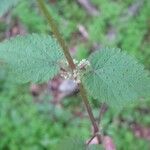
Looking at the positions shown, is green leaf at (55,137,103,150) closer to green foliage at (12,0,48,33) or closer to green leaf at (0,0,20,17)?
green leaf at (0,0,20,17)

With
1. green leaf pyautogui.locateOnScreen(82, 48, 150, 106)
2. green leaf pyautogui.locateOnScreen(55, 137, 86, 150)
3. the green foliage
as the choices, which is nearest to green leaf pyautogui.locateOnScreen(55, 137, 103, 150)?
green leaf pyautogui.locateOnScreen(55, 137, 86, 150)

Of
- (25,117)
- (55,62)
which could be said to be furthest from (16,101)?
(55,62)

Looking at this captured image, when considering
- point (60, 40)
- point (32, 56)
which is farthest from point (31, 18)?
point (60, 40)

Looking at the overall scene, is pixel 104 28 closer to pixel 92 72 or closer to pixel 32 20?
pixel 32 20

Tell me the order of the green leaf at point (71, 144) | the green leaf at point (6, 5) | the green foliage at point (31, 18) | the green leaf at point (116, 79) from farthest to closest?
the green foliage at point (31, 18) < the green leaf at point (71, 144) < the green leaf at point (116, 79) < the green leaf at point (6, 5)

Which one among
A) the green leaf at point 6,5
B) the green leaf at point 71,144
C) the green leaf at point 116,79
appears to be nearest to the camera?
the green leaf at point 6,5

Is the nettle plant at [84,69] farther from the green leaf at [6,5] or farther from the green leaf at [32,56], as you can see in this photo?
the green leaf at [6,5]

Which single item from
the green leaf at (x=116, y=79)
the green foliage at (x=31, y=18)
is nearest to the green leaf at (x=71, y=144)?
the green leaf at (x=116, y=79)
